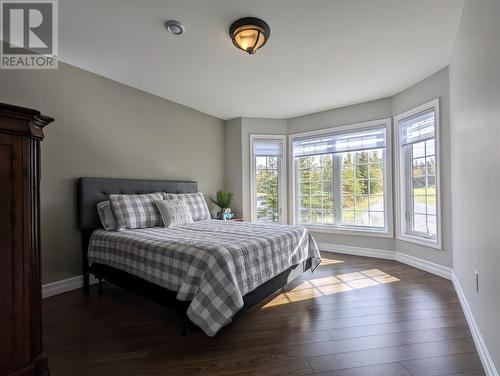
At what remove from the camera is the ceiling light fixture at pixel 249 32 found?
81.1 inches

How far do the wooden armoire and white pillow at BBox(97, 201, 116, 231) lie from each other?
1.46 metres

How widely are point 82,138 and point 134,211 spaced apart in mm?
1025

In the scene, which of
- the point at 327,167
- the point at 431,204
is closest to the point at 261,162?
the point at 327,167

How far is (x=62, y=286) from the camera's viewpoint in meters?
2.71

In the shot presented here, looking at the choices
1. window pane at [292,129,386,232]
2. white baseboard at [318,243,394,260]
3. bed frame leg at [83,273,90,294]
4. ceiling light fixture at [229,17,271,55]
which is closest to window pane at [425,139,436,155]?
window pane at [292,129,386,232]

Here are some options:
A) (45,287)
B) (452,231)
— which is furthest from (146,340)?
(452,231)

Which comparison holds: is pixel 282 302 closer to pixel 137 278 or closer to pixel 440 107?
pixel 137 278

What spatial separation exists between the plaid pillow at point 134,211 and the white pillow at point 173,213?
91mm

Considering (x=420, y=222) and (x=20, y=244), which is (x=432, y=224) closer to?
(x=420, y=222)

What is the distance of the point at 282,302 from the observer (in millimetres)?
2439

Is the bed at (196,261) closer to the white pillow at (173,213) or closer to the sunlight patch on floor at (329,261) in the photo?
the white pillow at (173,213)

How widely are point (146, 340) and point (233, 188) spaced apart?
310 centimetres

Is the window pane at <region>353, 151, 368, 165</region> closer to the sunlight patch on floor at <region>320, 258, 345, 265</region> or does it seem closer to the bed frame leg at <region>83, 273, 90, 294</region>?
the sunlight patch on floor at <region>320, 258, 345, 265</region>

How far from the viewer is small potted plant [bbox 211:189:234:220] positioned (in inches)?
171
